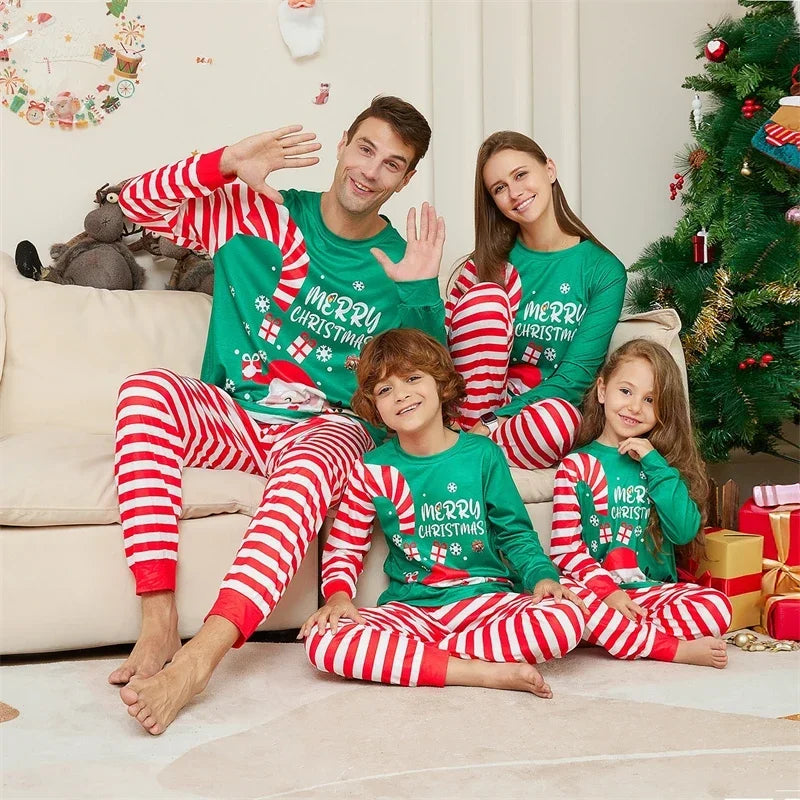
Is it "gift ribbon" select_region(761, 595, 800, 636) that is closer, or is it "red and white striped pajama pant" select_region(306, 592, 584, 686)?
"red and white striped pajama pant" select_region(306, 592, 584, 686)

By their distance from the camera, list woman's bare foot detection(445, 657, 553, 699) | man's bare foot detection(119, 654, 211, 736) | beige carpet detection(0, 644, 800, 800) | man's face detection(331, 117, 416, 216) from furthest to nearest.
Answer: man's face detection(331, 117, 416, 216)
woman's bare foot detection(445, 657, 553, 699)
man's bare foot detection(119, 654, 211, 736)
beige carpet detection(0, 644, 800, 800)

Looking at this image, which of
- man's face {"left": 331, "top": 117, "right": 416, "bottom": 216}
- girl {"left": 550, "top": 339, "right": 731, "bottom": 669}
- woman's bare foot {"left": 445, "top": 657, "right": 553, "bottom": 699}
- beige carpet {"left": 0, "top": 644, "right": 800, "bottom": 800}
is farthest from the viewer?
man's face {"left": 331, "top": 117, "right": 416, "bottom": 216}

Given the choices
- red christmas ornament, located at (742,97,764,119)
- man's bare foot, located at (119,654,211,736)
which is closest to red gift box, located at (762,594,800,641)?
man's bare foot, located at (119,654,211,736)

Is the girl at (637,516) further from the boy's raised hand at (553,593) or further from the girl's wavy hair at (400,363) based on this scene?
the girl's wavy hair at (400,363)

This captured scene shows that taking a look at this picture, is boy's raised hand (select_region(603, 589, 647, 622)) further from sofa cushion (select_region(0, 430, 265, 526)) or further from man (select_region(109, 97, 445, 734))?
sofa cushion (select_region(0, 430, 265, 526))

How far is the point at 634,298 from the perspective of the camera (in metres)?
2.88

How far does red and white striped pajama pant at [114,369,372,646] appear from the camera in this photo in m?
1.64

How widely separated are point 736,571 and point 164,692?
116cm

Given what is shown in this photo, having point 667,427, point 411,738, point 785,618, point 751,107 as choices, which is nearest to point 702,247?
point 751,107

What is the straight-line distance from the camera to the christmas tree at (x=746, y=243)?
8.18ft

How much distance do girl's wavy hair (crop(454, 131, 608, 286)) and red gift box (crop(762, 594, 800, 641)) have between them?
0.87 m

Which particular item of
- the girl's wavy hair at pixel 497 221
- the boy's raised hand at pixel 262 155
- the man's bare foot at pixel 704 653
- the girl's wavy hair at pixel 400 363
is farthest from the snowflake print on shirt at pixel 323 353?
the man's bare foot at pixel 704 653

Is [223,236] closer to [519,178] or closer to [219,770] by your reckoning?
[519,178]

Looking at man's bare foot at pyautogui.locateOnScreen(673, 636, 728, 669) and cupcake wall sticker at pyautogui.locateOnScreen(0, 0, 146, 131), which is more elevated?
cupcake wall sticker at pyautogui.locateOnScreen(0, 0, 146, 131)
